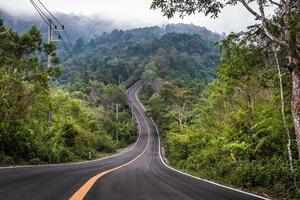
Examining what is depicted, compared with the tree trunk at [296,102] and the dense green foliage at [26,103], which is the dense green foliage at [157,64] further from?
the tree trunk at [296,102]

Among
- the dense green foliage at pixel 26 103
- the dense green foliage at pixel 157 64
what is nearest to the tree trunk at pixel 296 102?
the dense green foliage at pixel 26 103

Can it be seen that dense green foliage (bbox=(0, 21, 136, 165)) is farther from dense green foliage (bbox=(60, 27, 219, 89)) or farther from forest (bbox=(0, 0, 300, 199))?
dense green foliage (bbox=(60, 27, 219, 89))

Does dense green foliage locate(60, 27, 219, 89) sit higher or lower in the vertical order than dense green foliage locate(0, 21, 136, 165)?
higher

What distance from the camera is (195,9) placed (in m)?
13.4

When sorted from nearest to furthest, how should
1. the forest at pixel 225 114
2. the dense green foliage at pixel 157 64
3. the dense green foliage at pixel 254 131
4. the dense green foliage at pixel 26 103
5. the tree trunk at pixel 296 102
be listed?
the tree trunk at pixel 296 102 → the dense green foliage at pixel 254 131 → the forest at pixel 225 114 → the dense green foliage at pixel 26 103 → the dense green foliage at pixel 157 64

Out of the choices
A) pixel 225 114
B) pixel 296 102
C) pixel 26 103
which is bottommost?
pixel 225 114

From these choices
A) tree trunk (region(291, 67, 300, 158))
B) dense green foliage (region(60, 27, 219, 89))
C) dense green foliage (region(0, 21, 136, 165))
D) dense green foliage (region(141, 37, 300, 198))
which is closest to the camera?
tree trunk (region(291, 67, 300, 158))

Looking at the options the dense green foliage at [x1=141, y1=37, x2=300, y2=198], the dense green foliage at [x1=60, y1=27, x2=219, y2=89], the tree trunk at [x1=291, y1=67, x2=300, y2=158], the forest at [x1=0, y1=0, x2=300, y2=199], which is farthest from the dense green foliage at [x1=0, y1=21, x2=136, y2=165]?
the dense green foliage at [x1=60, y1=27, x2=219, y2=89]

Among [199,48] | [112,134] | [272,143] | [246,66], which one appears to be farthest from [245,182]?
[199,48]

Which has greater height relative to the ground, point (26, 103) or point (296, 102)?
point (296, 102)

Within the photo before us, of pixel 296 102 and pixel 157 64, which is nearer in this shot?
pixel 296 102

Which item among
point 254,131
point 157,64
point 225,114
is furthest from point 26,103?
point 157,64

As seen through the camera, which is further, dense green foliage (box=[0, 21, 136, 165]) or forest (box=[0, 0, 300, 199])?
dense green foliage (box=[0, 21, 136, 165])

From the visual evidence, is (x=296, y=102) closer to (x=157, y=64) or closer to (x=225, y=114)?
(x=225, y=114)
